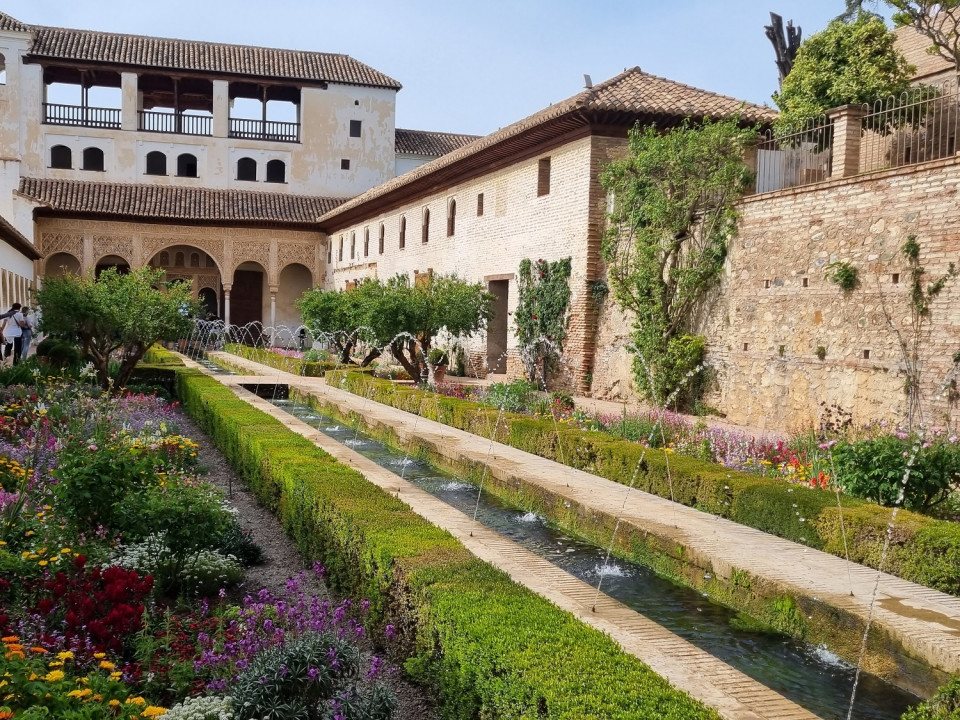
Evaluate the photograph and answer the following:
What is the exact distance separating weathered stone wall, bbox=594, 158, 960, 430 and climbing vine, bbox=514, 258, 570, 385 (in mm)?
3521

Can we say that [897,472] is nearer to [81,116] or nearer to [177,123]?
[177,123]

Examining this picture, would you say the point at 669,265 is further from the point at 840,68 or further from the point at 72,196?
the point at 72,196

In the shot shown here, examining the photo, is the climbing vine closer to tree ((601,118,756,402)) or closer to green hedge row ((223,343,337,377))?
tree ((601,118,756,402))

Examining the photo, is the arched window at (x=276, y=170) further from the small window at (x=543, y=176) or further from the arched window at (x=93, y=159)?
the small window at (x=543, y=176)

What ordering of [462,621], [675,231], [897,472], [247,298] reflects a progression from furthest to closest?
[247,298]
[675,231]
[897,472]
[462,621]

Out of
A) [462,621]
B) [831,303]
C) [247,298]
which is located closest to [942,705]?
[462,621]

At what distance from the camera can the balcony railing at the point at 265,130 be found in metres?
34.2

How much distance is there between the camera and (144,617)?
3732mm

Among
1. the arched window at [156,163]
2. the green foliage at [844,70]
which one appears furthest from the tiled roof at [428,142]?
the green foliage at [844,70]

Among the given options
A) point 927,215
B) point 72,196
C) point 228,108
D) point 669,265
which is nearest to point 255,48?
point 228,108

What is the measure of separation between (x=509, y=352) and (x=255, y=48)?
22397 mm

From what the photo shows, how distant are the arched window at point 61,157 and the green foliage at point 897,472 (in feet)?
107

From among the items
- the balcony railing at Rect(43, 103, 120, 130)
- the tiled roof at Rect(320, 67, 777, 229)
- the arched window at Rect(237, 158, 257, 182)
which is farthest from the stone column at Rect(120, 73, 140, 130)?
the tiled roof at Rect(320, 67, 777, 229)

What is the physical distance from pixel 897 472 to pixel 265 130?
32.1 meters
